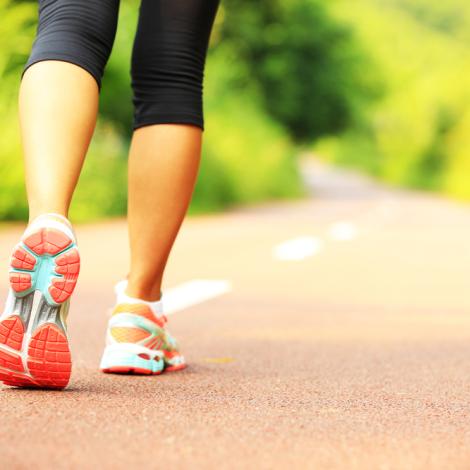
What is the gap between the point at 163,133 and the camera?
100 inches

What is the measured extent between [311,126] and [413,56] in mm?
40819

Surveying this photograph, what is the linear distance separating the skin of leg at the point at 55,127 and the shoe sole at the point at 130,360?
47 centimetres

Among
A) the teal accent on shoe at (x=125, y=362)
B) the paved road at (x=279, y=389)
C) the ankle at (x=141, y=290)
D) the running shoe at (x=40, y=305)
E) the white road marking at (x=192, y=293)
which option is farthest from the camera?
the white road marking at (x=192, y=293)

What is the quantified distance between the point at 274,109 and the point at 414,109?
1773 cm

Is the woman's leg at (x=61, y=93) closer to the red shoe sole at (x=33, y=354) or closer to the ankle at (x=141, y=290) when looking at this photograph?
the red shoe sole at (x=33, y=354)

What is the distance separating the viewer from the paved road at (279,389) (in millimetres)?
1601

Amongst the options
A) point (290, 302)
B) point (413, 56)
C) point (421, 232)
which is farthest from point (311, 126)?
point (413, 56)

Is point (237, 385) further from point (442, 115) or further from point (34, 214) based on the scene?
point (442, 115)

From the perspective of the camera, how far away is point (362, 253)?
305 inches

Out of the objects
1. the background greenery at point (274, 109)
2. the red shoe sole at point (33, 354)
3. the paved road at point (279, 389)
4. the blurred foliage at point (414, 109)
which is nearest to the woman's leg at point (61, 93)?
the red shoe sole at point (33, 354)

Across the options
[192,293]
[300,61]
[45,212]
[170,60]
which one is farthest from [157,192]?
[300,61]

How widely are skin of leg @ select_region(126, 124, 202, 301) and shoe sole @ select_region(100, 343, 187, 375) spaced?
146 millimetres

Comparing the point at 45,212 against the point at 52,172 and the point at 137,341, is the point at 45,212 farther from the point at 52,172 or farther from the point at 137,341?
the point at 137,341

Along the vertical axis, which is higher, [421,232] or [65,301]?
[65,301]
